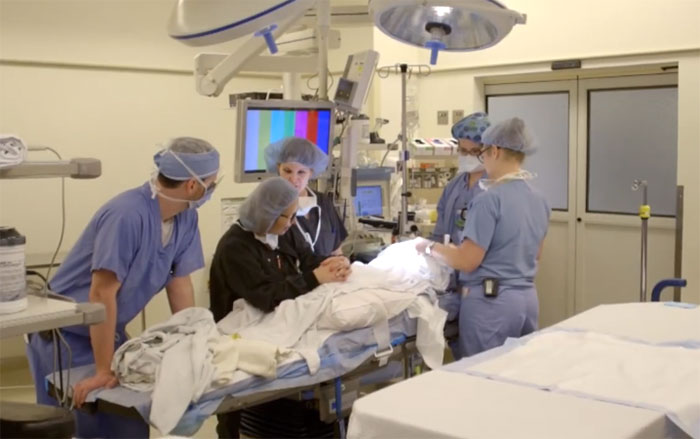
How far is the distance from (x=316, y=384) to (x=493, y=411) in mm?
1088

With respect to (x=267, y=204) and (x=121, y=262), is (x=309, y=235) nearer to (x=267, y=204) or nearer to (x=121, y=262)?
(x=267, y=204)

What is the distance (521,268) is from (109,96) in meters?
3.17

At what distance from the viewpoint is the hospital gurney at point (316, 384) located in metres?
2.25

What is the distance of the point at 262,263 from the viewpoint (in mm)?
2828

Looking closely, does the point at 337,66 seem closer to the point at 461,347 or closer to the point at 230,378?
the point at 461,347

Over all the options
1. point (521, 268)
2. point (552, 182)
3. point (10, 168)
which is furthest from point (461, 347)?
point (552, 182)

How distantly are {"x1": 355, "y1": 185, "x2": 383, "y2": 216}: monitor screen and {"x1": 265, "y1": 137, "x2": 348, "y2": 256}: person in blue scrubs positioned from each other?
2.63 ft

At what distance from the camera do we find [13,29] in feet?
15.3

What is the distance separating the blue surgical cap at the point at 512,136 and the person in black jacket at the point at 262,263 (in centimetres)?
80

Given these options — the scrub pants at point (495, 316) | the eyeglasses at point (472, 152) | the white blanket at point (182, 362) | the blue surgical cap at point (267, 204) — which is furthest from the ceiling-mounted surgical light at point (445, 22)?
the white blanket at point (182, 362)

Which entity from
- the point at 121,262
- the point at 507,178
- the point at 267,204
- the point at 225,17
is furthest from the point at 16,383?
A: the point at 225,17

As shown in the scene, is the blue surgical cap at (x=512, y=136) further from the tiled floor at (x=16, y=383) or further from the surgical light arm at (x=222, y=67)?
the tiled floor at (x=16, y=383)

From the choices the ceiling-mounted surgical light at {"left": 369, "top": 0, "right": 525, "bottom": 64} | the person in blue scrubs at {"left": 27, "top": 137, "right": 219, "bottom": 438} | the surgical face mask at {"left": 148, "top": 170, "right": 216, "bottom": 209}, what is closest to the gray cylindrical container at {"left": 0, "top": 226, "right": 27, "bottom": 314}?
the person in blue scrubs at {"left": 27, "top": 137, "right": 219, "bottom": 438}

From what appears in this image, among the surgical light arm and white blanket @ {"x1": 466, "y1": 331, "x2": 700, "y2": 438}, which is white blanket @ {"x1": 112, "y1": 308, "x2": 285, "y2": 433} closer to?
white blanket @ {"x1": 466, "y1": 331, "x2": 700, "y2": 438}
